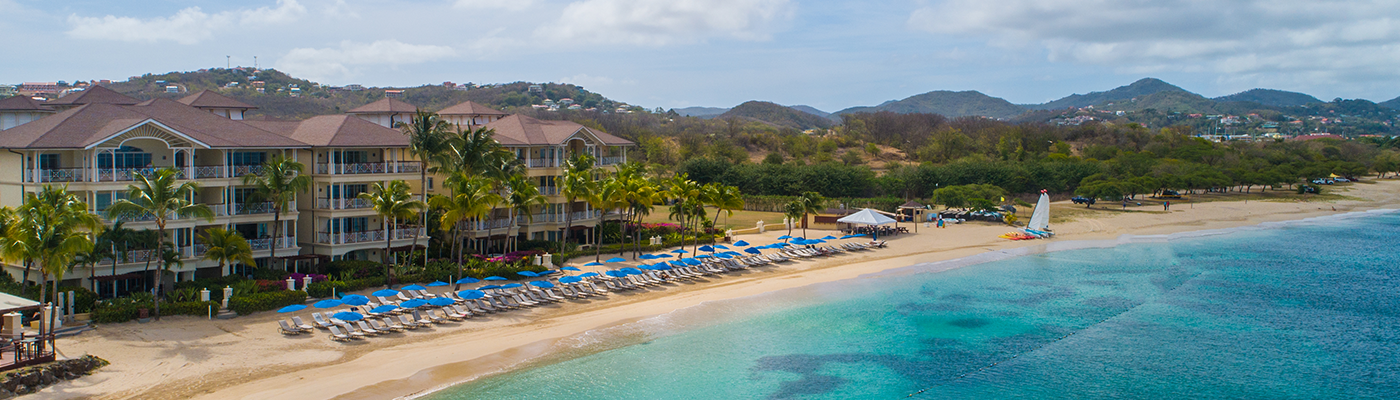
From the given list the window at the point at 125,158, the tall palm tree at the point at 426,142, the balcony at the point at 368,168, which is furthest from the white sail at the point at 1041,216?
the window at the point at 125,158

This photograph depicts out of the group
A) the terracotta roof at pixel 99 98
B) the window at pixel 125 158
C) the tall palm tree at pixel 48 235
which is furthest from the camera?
the terracotta roof at pixel 99 98

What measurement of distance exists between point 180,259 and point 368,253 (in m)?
8.62

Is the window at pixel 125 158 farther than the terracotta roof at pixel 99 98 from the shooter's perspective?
No

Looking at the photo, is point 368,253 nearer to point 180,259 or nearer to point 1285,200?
point 180,259

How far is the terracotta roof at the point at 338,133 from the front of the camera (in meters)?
38.4

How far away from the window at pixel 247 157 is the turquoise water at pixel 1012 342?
1805 cm

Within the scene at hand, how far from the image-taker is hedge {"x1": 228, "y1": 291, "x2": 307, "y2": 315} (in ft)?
99.1

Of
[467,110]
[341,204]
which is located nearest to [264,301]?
[341,204]

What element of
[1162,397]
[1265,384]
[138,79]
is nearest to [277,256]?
[1162,397]

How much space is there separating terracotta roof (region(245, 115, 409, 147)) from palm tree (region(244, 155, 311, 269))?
8.22 feet

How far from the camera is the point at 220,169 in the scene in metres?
35.2

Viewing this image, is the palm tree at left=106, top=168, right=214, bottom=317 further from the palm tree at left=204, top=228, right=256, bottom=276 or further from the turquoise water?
the turquoise water

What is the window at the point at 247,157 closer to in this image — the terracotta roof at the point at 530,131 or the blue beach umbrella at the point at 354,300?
the blue beach umbrella at the point at 354,300

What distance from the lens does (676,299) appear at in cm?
3741
